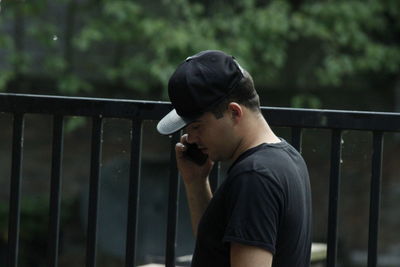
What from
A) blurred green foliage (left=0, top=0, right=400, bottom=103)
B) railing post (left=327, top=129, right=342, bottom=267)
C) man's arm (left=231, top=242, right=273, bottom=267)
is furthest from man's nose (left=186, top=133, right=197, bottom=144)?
blurred green foliage (left=0, top=0, right=400, bottom=103)

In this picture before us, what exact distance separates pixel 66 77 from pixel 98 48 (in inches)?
24.5

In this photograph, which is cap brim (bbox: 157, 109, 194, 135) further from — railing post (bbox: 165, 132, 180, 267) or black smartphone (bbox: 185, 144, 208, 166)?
railing post (bbox: 165, 132, 180, 267)

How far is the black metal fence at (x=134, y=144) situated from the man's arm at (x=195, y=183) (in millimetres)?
332

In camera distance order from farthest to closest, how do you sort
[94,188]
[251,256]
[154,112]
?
1. [94,188]
2. [154,112]
3. [251,256]

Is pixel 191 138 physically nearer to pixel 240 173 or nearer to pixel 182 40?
pixel 240 173

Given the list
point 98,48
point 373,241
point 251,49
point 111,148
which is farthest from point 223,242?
point 98,48

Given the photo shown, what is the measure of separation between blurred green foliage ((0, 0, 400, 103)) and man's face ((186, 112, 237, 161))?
621 centimetres

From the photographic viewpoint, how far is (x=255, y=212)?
239cm

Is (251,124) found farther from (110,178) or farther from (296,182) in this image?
(110,178)

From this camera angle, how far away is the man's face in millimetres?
2533

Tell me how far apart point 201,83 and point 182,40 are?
6278 millimetres

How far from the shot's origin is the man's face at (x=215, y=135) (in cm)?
253

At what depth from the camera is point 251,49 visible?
951 centimetres

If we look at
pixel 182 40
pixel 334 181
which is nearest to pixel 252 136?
pixel 334 181
